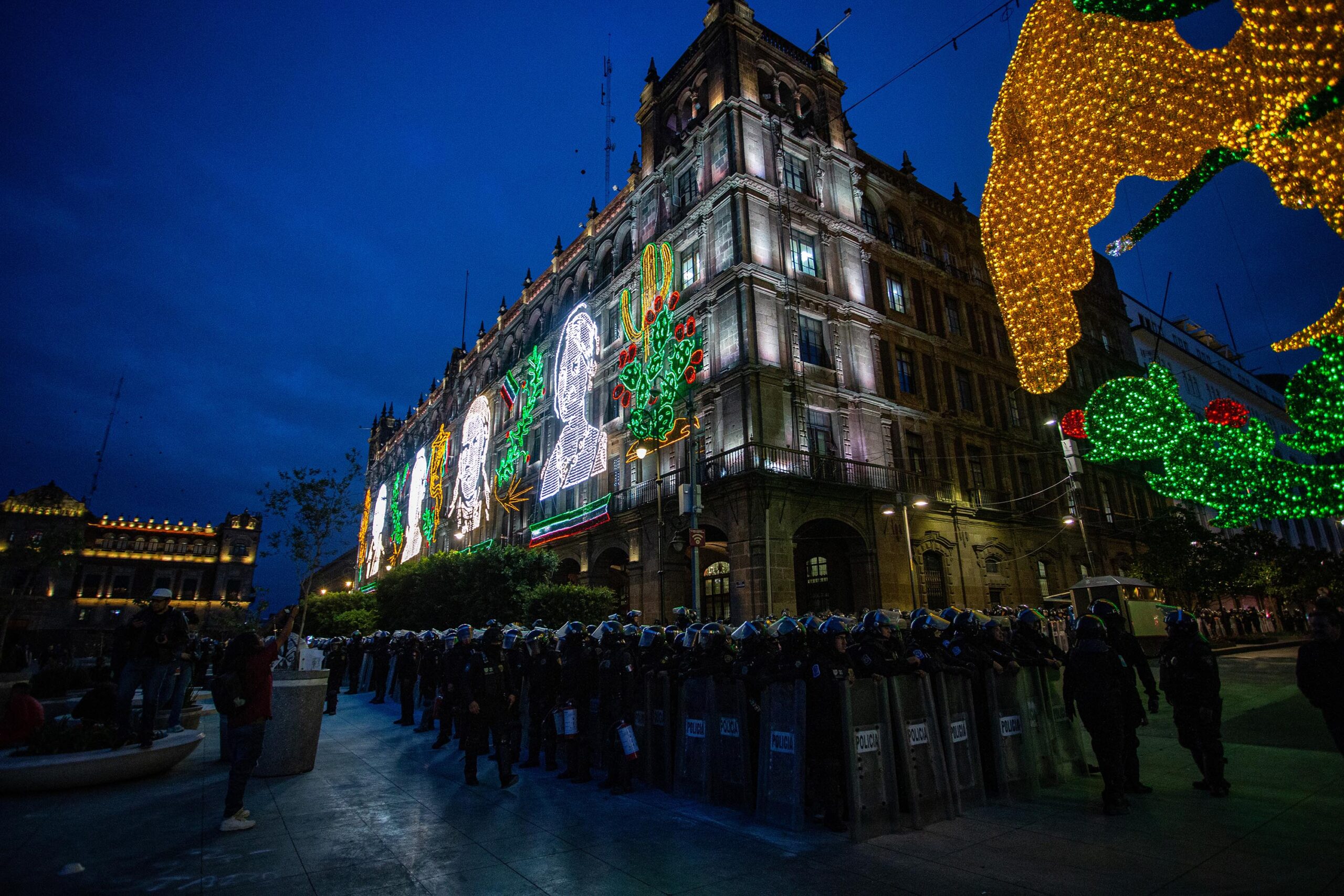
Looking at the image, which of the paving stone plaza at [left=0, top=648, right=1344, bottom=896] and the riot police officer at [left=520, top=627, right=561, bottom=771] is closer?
the paving stone plaza at [left=0, top=648, right=1344, bottom=896]

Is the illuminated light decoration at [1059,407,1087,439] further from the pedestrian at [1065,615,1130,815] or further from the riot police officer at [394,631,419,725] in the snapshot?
the riot police officer at [394,631,419,725]

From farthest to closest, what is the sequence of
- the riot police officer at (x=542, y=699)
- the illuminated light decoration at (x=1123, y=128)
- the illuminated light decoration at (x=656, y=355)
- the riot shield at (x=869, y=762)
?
the illuminated light decoration at (x=656, y=355) < the riot police officer at (x=542, y=699) < the riot shield at (x=869, y=762) < the illuminated light decoration at (x=1123, y=128)

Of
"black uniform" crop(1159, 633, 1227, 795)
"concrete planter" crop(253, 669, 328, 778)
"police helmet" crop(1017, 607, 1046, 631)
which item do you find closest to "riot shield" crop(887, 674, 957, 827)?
"police helmet" crop(1017, 607, 1046, 631)

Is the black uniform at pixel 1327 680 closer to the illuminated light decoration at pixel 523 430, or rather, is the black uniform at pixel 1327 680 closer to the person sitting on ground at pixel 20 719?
the person sitting on ground at pixel 20 719

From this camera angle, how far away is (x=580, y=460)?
2589 centimetres

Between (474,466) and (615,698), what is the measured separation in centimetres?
3180

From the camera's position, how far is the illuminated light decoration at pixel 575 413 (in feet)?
84.1

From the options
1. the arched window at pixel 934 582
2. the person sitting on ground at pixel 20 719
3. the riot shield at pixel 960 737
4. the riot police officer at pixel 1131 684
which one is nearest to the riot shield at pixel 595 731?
the riot shield at pixel 960 737

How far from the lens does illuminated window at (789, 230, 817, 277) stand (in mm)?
24609

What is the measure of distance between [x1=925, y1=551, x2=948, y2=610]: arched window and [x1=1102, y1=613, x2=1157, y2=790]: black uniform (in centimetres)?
1610

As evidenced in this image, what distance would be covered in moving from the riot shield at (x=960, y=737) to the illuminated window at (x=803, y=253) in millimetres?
20248

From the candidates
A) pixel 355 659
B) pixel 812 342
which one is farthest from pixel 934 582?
pixel 355 659

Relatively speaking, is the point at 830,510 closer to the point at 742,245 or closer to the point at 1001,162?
the point at 742,245

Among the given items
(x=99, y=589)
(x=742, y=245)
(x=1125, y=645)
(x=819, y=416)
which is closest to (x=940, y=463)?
(x=819, y=416)
